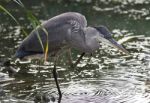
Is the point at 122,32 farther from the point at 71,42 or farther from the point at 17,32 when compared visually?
the point at 71,42

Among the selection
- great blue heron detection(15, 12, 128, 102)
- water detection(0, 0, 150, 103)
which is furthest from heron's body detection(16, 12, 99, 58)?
water detection(0, 0, 150, 103)

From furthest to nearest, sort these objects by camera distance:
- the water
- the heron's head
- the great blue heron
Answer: the great blue heron → the water → the heron's head

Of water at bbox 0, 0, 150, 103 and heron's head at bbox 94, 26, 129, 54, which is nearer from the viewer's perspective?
heron's head at bbox 94, 26, 129, 54

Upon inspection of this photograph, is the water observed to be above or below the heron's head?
below

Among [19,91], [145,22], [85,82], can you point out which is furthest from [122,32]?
[19,91]

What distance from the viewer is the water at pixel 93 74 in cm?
657

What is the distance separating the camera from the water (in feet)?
21.6

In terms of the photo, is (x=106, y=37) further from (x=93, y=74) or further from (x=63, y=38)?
(x=93, y=74)

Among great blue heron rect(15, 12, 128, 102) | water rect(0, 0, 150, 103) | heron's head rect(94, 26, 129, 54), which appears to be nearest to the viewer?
heron's head rect(94, 26, 129, 54)

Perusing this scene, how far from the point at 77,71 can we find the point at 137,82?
1.18 metres

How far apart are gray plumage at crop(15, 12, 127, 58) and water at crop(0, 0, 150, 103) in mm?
584

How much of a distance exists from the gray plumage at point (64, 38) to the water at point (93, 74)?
58 centimetres

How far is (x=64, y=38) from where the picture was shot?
675cm

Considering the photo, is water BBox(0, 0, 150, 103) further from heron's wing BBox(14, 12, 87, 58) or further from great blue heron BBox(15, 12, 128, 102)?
heron's wing BBox(14, 12, 87, 58)
